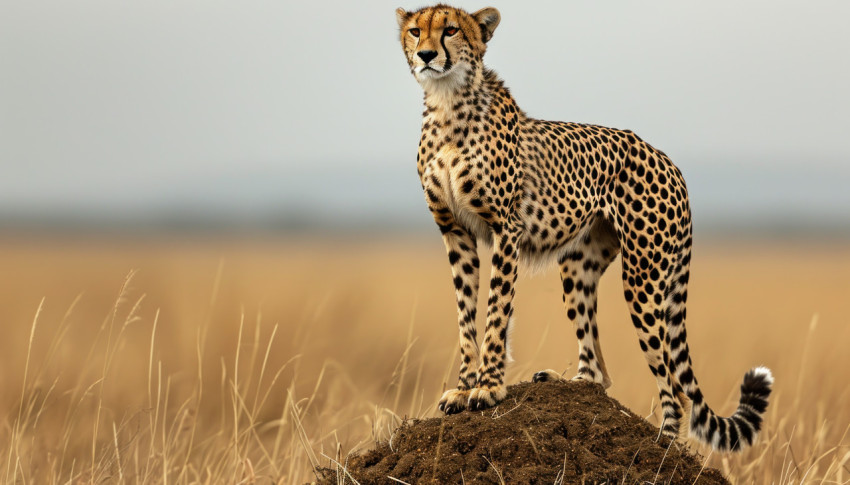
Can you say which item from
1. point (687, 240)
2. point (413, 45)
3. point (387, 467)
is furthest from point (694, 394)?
point (413, 45)

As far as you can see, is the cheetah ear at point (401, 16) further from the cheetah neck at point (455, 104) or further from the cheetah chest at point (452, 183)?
the cheetah chest at point (452, 183)

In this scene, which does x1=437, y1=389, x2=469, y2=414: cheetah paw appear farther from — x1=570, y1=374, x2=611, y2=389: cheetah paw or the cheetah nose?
the cheetah nose

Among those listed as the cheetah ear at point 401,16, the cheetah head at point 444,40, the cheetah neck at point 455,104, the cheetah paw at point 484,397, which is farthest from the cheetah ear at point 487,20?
the cheetah paw at point 484,397

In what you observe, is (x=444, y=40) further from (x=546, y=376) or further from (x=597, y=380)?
(x=597, y=380)

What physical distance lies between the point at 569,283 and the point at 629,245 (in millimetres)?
368

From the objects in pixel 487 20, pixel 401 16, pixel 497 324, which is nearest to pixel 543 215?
pixel 497 324

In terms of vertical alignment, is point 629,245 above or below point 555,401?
above

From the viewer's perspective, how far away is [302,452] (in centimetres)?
465

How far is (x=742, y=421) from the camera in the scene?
4.38 m

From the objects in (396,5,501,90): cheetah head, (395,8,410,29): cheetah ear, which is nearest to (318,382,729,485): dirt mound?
(396,5,501,90): cheetah head

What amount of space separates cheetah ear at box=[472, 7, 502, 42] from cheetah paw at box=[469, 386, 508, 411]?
1.61 meters

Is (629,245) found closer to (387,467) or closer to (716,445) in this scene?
(716,445)

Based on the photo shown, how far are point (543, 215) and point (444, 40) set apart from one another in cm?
98

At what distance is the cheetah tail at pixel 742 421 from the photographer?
4340 mm
